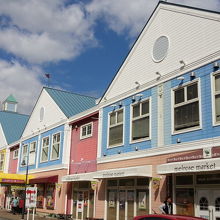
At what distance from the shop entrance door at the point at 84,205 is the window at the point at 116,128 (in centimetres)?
414

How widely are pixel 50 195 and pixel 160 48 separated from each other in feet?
51.4

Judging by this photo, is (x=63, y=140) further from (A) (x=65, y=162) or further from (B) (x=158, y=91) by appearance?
(B) (x=158, y=91)

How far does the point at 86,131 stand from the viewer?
987 inches

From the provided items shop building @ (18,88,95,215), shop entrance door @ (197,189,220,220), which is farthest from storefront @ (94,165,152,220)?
shop building @ (18,88,95,215)

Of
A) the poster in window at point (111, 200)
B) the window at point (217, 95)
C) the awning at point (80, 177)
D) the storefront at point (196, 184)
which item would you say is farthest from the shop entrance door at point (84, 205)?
the window at point (217, 95)

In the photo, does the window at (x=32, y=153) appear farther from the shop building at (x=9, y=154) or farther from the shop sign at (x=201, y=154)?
the shop sign at (x=201, y=154)

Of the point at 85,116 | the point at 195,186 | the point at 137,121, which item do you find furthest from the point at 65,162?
the point at 195,186

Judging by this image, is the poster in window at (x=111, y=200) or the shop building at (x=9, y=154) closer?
the poster in window at (x=111, y=200)

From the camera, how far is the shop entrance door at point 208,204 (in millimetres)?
13680

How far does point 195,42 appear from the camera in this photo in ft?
52.3

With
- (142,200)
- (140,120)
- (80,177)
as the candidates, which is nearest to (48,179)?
(80,177)

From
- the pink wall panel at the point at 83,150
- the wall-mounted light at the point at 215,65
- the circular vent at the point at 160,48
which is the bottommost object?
the pink wall panel at the point at 83,150

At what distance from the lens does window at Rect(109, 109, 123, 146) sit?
2030 cm

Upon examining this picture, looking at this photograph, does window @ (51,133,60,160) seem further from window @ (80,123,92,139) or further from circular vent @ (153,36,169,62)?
circular vent @ (153,36,169,62)
